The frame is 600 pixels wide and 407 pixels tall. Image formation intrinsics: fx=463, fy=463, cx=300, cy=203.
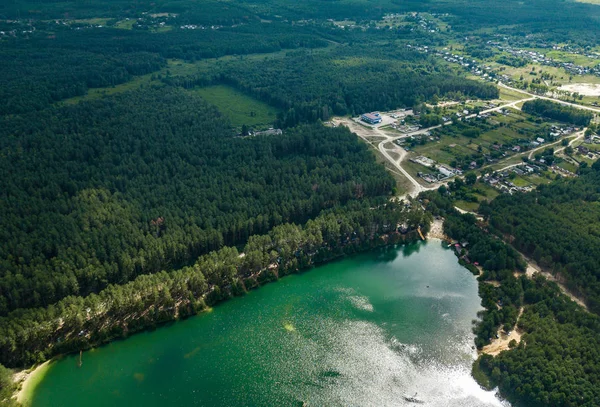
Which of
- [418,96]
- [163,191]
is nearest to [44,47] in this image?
[163,191]

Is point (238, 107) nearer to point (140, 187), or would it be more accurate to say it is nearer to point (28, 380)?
point (140, 187)

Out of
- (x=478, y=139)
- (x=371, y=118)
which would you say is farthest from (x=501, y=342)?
(x=371, y=118)

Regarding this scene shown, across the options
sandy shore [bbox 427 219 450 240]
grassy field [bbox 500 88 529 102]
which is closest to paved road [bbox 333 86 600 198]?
grassy field [bbox 500 88 529 102]

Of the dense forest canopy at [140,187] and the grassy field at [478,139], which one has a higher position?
the dense forest canopy at [140,187]

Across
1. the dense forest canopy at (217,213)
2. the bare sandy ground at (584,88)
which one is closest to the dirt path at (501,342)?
the dense forest canopy at (217,213)

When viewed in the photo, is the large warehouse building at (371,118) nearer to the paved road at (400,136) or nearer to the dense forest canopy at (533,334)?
the paved road at (400,136)

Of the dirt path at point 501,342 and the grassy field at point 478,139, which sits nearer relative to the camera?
the dirt path at point 501,342
